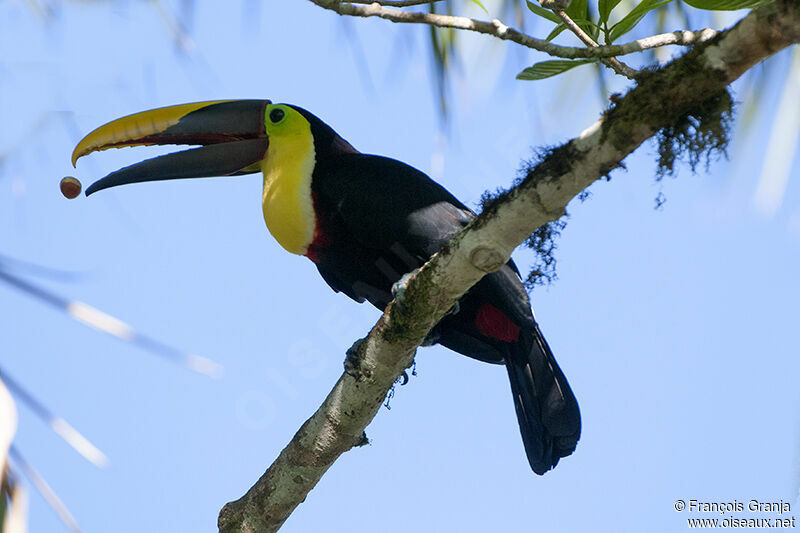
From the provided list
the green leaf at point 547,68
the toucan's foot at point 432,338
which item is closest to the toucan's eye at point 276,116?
the toucan's foot at point 432,338

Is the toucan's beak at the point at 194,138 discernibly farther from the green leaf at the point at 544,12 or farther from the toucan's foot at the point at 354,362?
the green leaf at the point at 544,12

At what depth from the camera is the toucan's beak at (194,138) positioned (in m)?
4.16

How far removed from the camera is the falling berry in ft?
12.5

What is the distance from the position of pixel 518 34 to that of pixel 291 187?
154cm

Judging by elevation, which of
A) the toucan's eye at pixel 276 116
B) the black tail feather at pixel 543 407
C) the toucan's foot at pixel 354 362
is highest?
the toucan's eye at pixel 276 116

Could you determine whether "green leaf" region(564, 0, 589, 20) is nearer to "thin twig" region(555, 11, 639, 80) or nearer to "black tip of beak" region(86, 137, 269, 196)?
"thin twig" region(555, 11, 639, 80)

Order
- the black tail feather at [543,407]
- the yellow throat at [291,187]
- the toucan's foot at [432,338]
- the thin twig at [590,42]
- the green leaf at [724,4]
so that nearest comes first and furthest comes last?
1. the green leaf at [724,4]
2. the thin twig at [590,42]
3. the black tail feather at [543,407]
4. the yellow throat at [291,187]
5. the toucan's foot at [432,338]

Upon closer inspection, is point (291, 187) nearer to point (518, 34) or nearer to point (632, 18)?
point (518, 34)

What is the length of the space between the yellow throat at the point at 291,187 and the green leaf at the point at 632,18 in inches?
64.3

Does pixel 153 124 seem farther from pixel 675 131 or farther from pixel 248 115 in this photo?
pixel 675 131

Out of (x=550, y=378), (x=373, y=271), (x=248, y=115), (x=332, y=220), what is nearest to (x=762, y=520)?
(x=550, y=378)

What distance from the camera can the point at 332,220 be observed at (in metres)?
3.86

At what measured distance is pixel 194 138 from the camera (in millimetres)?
4301

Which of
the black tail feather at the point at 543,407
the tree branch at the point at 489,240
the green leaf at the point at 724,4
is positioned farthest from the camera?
the black tail feather at the point at 543,407
